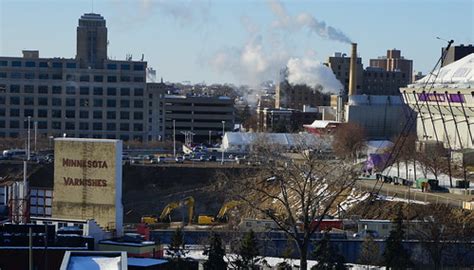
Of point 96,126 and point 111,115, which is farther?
point 96,126

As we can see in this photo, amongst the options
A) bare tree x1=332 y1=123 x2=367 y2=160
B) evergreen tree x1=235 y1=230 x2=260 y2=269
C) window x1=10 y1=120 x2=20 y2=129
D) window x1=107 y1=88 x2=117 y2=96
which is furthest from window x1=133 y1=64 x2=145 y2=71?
evergreen tree x1=235 y1=230 x2=260 y2=269

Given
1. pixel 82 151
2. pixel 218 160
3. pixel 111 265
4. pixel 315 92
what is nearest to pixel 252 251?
pixel 82 151

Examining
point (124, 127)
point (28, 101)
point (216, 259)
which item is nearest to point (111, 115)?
point (124, 127)

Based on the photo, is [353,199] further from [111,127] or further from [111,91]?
[111,91]

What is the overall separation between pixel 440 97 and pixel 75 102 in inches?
1120

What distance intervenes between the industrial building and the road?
51.3 ft

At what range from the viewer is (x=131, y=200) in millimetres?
59875

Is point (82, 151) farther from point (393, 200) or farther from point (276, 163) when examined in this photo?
point (393, 200)

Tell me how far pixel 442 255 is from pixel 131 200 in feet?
96.2

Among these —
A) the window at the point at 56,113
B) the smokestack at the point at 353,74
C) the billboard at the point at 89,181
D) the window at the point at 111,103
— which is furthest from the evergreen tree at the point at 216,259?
the smokestack at the point at 353,74

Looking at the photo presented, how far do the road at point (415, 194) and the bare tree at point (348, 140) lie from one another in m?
14.9

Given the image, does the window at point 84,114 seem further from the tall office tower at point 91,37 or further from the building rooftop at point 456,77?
the building rooftop at point 456,77

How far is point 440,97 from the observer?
226 feet

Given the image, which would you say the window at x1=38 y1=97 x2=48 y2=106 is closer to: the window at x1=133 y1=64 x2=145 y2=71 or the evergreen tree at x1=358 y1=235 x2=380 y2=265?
the window at x1=133 y1=64 x2=145 y2=71
